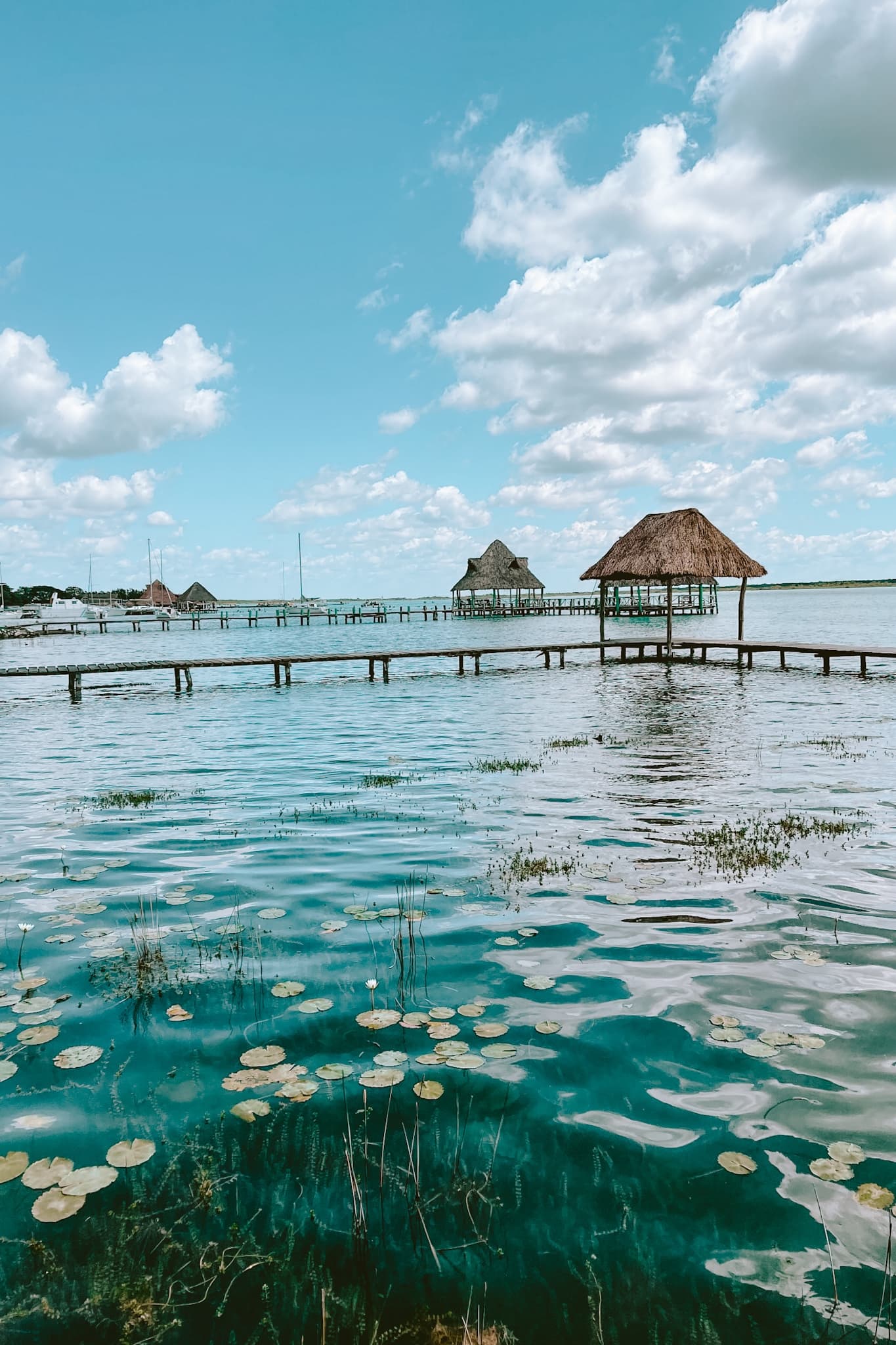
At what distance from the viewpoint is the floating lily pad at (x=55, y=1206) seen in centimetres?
266

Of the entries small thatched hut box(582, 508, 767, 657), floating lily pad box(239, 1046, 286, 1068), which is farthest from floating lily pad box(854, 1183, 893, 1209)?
small thatched hut box(582, 508, 767, 657)

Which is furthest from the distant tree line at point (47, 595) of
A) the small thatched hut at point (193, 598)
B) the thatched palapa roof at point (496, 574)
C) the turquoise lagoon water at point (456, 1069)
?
the turquoise lagoon water at point (456, 1069)

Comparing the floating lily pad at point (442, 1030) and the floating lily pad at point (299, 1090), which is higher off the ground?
the floating lily pad at point (299, 1090)

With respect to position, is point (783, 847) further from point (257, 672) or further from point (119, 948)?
point (257, 672)

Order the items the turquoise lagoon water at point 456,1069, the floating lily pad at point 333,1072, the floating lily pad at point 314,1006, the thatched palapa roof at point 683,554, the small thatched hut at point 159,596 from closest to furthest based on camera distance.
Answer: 1. the turquoise lagoon water at point 456,1069
2. the floating lily pad at point 333,1072
3. the floating lily pad at point 314,1006
4. the thatched palapa roof at point 683,554
5. the small thatched hut at point 159,596

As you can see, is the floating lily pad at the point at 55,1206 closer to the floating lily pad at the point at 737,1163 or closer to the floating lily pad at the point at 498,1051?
the floating lily pad at the point at 498,1051

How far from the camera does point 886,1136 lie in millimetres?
3027

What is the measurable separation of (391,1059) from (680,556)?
26.4 m

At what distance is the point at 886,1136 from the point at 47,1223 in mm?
2944

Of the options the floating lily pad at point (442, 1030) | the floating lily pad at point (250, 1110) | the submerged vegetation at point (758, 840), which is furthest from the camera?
the submerged vegetation at point (758, 840)

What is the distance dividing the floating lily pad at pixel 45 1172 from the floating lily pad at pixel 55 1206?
4cm

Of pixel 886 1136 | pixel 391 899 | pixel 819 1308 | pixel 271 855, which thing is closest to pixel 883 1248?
pixel 819 1308

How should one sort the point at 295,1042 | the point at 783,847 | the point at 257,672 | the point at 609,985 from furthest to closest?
the point at 257,672 < the point at 783,847 < the point at 609,985 < the point at 295,1042

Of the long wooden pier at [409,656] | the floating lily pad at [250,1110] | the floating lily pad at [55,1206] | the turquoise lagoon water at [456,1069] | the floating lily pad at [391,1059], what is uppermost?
the long wooden pier at [409,656]
